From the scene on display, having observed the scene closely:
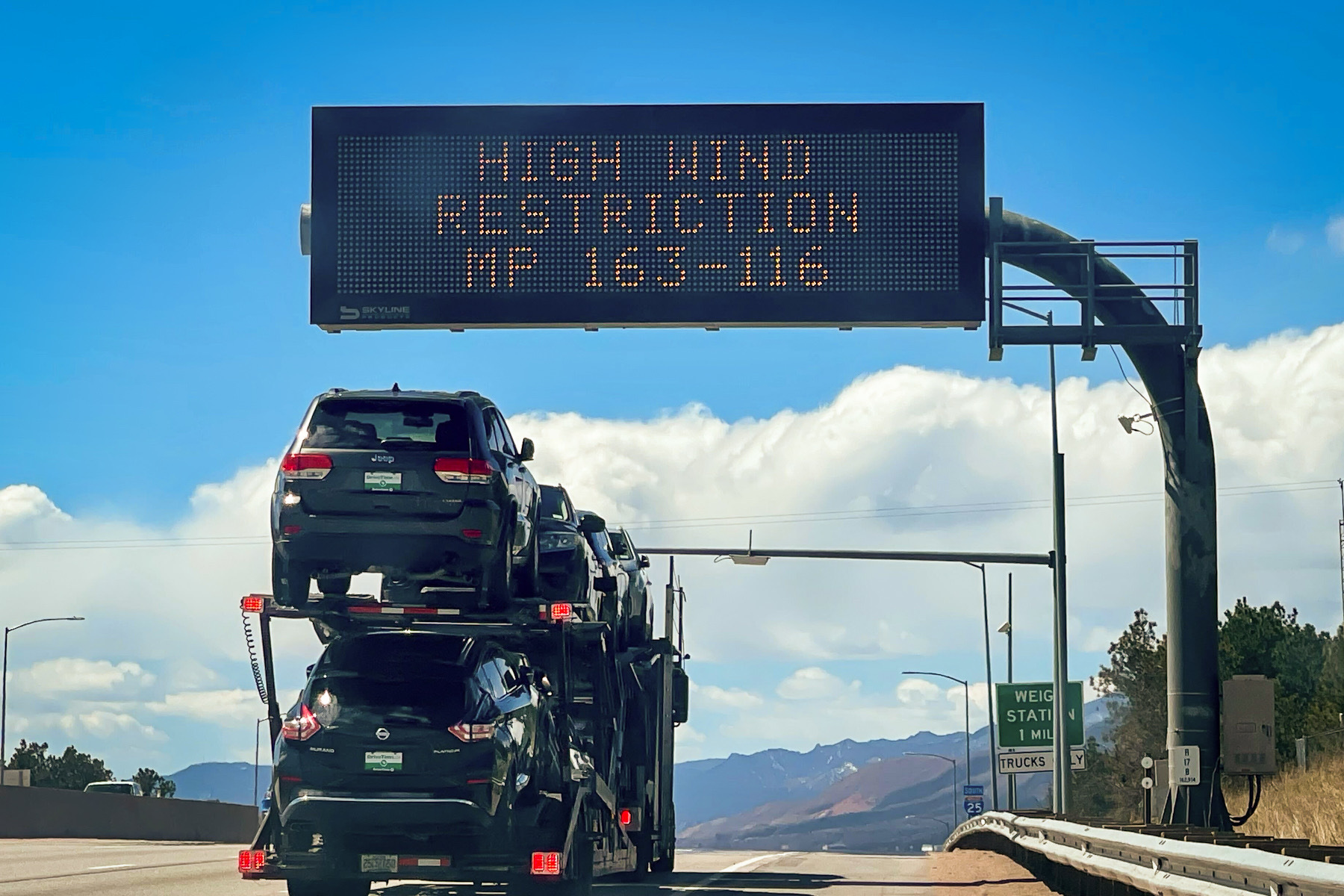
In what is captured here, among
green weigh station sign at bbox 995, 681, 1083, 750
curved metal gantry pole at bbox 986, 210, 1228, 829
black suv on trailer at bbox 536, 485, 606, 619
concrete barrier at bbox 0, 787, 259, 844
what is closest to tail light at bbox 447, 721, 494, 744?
black suv on trailer at bbox 536, 485, 606, 619

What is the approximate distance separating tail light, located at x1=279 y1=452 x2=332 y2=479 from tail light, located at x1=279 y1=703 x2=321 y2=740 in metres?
1.81

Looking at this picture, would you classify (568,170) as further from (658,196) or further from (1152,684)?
(1152,684)

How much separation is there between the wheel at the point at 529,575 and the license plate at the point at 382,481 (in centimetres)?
154

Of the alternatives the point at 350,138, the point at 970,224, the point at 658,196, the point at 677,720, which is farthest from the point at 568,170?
the point at 677,720

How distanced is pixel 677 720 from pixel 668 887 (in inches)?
71.9

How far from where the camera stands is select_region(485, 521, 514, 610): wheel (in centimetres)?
1405

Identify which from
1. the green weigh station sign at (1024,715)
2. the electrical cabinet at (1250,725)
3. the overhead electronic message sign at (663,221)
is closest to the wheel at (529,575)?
the overhead electronic message sign at (663,221)

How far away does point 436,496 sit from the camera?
13.9 m

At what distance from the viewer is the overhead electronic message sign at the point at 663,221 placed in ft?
67.4

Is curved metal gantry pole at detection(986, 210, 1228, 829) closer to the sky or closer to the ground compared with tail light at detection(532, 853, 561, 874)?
closer to the sky

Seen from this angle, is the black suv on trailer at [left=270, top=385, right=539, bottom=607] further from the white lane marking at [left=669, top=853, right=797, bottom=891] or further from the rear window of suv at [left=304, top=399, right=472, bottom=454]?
the white lane marking at [left=669, top=853, right=797, bottom=891]

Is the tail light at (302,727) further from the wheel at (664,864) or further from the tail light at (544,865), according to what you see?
the wheel at (664,864)

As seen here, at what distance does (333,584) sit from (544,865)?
9.08ft

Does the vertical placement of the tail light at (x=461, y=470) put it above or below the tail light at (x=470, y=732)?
above
